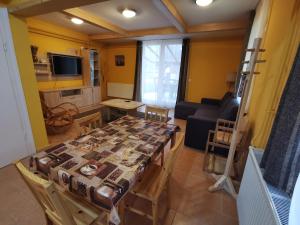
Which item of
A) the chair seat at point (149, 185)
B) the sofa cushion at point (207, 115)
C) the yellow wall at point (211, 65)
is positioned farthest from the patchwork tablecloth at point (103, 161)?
A: the yellow wall at point (211, 65)

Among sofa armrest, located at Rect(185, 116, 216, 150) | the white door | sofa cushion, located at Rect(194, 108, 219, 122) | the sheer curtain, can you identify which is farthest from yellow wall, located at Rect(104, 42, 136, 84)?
the white door

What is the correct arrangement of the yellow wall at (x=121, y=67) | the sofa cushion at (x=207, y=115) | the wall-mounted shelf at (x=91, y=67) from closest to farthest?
the sofa cushion at (x=207, y=115)
the wall-mounted shelf at (x=91, y=67)
the yellow wall at (x=121, y=67)

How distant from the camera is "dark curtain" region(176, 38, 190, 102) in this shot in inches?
184

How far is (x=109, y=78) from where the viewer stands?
21.3 ft

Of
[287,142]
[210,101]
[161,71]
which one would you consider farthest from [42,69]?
[287,142]

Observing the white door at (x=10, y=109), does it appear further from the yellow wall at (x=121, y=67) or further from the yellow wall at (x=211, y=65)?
the yellow wall at (x=211, y=65)

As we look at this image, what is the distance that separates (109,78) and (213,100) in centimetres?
441

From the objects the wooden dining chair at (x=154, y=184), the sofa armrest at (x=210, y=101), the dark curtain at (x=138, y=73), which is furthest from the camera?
the dark curtain at (x=138, y=73)

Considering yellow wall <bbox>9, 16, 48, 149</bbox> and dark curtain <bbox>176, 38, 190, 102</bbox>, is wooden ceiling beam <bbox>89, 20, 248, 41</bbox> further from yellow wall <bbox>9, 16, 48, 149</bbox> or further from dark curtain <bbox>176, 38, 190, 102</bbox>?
yellow wall <bbox>9, 16, 48, 149</bbox>

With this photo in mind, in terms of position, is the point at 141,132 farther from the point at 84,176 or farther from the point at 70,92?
the point at 70,92

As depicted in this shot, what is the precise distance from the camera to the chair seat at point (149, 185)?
1250 mm

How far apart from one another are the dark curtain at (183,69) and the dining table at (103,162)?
3422 mm

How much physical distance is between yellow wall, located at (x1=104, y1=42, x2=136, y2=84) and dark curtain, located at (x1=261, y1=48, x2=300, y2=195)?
17.9 feet

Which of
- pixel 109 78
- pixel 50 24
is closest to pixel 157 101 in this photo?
pixel 109 78
